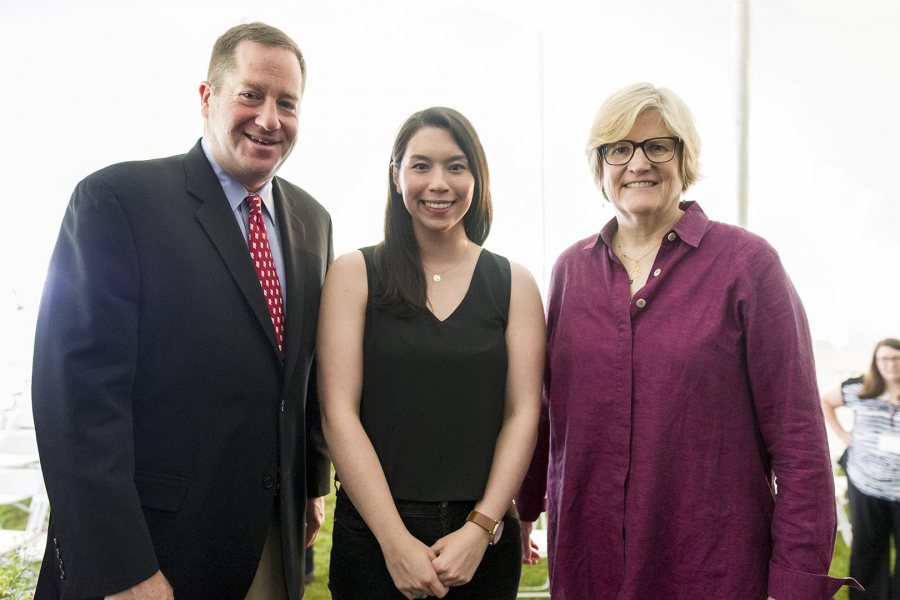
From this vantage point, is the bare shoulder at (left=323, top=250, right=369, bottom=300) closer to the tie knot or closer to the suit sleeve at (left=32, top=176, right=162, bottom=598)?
the tie knot

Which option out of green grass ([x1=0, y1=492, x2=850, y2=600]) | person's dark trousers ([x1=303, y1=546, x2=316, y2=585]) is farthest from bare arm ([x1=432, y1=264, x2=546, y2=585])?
green grass ([x1=0, y1=492, x2=850, y2=600])

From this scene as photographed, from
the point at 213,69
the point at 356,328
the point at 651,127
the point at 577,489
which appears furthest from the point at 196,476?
the point at 651,127

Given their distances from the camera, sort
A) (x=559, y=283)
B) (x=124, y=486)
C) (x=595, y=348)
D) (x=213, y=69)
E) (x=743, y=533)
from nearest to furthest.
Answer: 1. (x=124, y=486)
2. (x=743, y=533)
3. (x=595, y=348)
4. (x=213, y=69)
5. (x=559, y=283)

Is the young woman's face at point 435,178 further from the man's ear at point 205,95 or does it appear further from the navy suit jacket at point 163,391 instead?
the man's ear at point 205,95

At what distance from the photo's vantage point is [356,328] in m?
1.56

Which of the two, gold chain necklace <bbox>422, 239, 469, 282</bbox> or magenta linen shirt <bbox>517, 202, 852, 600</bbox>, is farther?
gold chain necklace <bbox>422, 239, 469, 282</bbox>

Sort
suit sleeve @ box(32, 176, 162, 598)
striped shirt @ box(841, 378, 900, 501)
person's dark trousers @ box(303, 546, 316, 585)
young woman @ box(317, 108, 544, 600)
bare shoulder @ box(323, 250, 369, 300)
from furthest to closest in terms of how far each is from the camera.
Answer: person's dark trousers @ box(303, 546, 316, 585)
striped shirt @ box(841, 378, 900, 501)
bare shoulder @ box(323, 250, 369, 300)
young woman @ box(317, 108, 544, 600)
suit sleeve @ box(32, 176, 162, 598)

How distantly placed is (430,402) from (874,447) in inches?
101

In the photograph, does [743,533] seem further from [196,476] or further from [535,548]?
[196,476]

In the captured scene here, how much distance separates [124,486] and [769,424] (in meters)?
1.34

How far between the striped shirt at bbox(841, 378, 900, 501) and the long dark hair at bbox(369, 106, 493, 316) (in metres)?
2.44

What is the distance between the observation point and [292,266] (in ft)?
5.34

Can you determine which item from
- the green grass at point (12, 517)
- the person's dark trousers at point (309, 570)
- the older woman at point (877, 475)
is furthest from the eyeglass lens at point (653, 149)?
the green grass at point (12, 517)

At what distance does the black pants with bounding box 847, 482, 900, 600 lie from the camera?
9.95ft
